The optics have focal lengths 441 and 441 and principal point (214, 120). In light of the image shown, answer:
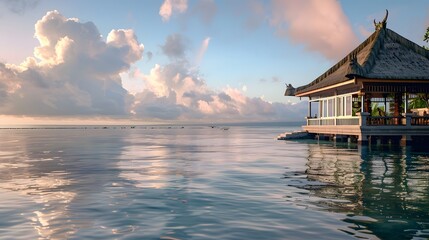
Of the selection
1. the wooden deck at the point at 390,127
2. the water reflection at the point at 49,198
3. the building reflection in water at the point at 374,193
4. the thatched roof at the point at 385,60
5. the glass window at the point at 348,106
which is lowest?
the water reflection at the point at 49,198

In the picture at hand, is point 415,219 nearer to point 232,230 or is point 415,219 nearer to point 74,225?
point 232,230

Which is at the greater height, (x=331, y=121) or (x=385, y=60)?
(x=385, y=60)

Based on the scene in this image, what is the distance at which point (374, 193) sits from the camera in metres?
11.9

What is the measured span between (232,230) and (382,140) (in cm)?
2855

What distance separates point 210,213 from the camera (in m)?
9.31

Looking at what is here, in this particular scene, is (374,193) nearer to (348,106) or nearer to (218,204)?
(218,204)

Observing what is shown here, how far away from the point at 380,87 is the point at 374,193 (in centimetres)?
2155

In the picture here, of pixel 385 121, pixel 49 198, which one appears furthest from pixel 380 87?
pixel 49 198

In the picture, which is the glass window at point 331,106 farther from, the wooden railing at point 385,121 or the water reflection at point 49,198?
the water reflection at point 49,198

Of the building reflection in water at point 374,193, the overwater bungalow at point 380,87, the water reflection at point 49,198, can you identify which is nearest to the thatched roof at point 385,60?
the overwater bungalow at point 380,87

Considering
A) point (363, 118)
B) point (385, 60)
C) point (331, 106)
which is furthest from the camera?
point (331, 106)

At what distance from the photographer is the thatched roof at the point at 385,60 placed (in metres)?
30.7

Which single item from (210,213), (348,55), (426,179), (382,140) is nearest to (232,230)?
(210,213)

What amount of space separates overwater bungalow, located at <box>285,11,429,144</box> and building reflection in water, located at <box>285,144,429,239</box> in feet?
36.0
